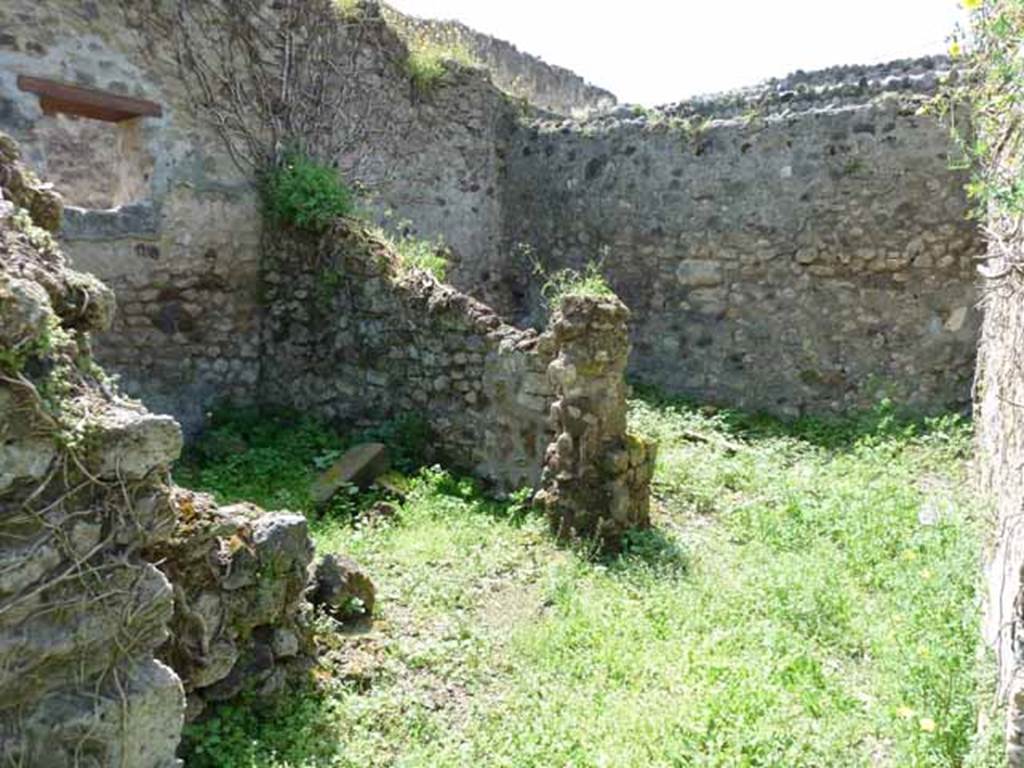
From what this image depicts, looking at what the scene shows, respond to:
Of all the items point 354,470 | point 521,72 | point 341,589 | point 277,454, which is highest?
point 521,72

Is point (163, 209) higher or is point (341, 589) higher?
point (163, 209)

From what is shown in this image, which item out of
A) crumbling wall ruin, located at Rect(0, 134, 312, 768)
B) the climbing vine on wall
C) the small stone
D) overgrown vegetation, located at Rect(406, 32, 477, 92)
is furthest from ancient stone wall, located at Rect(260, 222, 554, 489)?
crumbling wall ruin, located at Rect(0, 134, 312, 768)

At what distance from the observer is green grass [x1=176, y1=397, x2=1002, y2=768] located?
3.19m

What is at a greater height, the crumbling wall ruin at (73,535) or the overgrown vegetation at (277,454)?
the crumbling wall ruin at (73,535)

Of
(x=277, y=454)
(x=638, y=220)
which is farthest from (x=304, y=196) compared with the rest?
(x=638, y=220)

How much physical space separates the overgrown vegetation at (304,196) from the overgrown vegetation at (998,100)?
4847 millimetres

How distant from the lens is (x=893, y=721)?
317 cm

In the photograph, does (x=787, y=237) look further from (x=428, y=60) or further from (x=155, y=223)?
(x=155, y=223)

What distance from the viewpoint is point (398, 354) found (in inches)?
275

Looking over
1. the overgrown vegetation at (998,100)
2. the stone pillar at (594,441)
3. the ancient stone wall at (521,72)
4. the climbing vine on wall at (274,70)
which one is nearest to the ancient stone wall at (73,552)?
the overgrown vegetation at (998,100)

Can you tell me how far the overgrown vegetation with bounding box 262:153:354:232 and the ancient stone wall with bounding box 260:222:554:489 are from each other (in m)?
0.16

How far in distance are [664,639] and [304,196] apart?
16.8 feet

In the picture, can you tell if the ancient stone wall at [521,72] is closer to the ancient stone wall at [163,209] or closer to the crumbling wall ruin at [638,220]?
the crumbling wall ruin at [638,220]

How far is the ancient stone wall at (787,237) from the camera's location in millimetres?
7945
